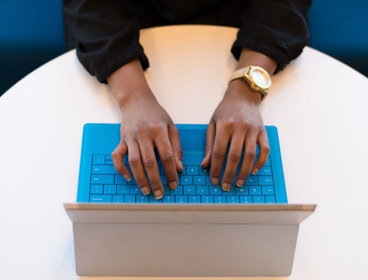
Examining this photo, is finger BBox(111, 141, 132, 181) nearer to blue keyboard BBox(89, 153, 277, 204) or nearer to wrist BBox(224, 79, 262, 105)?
blue keyboard BBox(89, 153, 277, 204)

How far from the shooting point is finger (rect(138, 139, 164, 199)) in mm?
739

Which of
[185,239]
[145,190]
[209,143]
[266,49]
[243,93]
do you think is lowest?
[185,239]

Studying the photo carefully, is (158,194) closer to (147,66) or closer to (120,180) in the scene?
(120,180)

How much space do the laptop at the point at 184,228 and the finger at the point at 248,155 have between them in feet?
0.05

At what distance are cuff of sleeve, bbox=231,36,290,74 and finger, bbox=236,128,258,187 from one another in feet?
0.72

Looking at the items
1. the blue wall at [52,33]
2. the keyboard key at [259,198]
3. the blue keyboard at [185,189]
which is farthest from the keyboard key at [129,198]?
the blue wall at [52,33]

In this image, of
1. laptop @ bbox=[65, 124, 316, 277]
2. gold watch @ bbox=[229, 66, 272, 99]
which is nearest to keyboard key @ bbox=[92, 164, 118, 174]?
laptop @ bbox=[65, 124, 316, 277]

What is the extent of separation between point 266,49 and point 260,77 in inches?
3.4

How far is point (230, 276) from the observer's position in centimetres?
68

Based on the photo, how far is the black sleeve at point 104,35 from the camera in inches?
36.5

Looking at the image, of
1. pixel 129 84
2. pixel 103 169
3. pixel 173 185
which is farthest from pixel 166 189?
pixel 129 84

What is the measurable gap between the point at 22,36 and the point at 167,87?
0.65 metres

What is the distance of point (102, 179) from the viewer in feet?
2.49

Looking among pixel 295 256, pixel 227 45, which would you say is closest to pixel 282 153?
pixel 295 256
